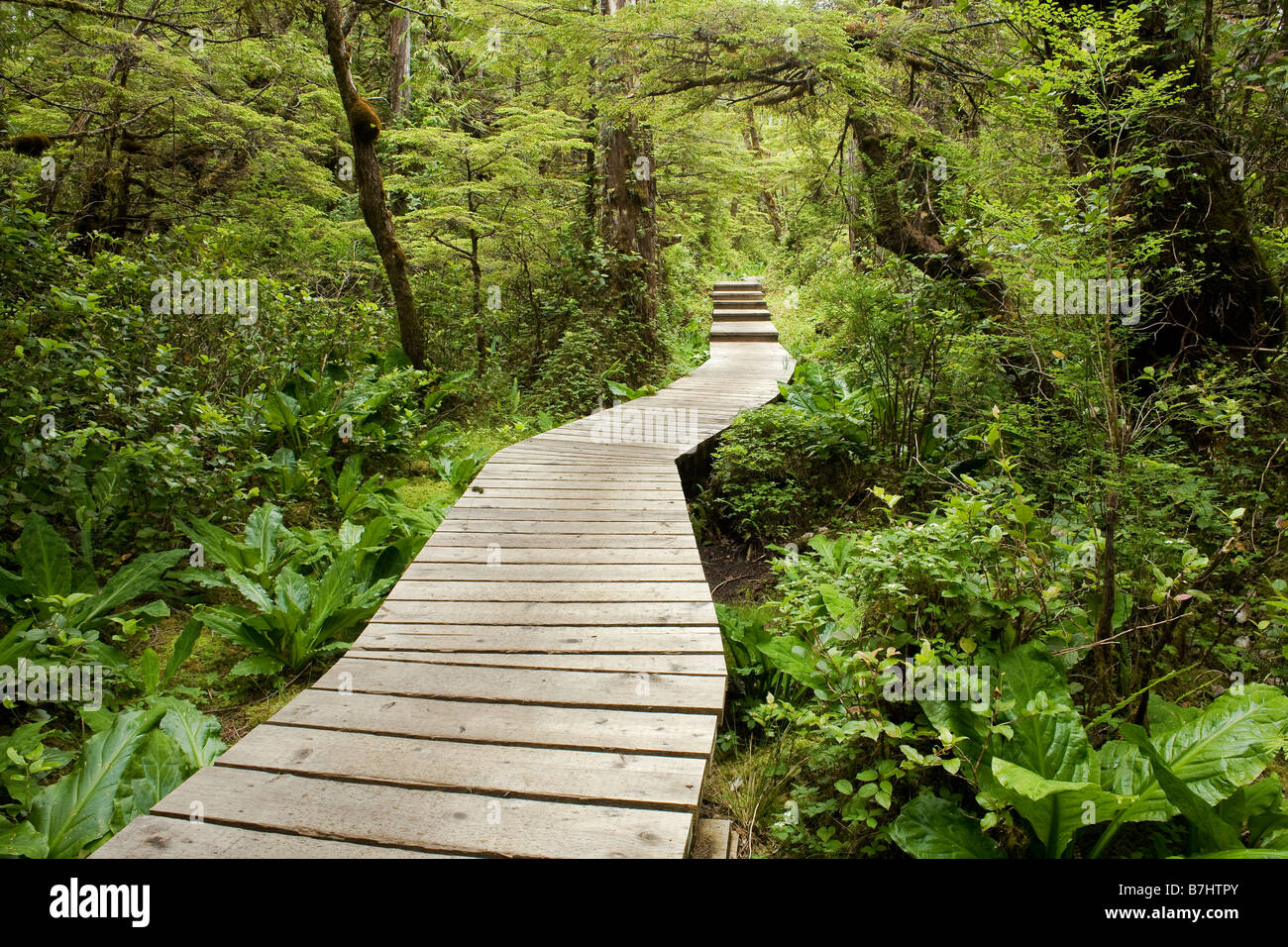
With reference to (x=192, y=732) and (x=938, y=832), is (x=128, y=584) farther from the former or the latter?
(x=938, y=832)

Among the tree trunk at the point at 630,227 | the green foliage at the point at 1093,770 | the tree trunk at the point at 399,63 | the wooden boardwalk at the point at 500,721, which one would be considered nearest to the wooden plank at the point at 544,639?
the wooden boardwalk at the point at 500,721

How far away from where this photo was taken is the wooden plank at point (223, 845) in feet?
6.27

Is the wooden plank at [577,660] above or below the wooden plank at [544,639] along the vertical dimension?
below

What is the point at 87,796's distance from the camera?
253 centimetres

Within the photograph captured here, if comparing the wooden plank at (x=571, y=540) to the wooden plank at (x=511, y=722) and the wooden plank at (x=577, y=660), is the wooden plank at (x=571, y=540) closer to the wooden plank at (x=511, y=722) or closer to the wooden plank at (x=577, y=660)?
the wooden plank at (x=577, y=660)

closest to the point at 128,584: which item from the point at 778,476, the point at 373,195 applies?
the point at 778,476

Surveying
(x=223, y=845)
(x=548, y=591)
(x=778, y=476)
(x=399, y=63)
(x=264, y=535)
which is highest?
(x=399, y=63)

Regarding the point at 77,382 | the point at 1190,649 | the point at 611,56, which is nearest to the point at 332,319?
the point at 77,382

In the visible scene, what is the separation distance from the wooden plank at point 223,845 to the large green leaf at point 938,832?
1.61m

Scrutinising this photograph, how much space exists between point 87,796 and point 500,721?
1653 mm

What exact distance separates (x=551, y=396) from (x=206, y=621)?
6063 millimetres

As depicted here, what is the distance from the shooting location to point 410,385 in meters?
7.66

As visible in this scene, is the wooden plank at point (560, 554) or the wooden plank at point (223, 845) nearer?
the wooden plank at point (223, 845)
